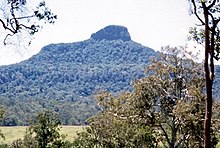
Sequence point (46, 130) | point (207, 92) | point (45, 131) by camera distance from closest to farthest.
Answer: point (207, 92) → point (46, 130) → point (45, 131)

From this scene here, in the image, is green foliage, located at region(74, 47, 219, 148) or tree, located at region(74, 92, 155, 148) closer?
green foliage, located at region(74, 47, 219, 148)

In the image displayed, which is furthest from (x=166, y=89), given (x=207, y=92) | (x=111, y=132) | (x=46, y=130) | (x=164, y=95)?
(x=46, y=130)

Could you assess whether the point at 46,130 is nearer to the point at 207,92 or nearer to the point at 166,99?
the point at 166,99

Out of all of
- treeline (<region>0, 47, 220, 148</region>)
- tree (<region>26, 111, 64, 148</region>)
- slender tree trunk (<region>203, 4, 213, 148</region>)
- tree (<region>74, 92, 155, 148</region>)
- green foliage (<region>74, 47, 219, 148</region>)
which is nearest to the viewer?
slender tree trunk (<region>203, 4, 213, 148</region>)

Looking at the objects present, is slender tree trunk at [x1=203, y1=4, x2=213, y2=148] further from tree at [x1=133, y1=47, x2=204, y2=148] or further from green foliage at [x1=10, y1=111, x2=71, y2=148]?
green foliage at [x1=10, y1=111, x2=71, y2=148]

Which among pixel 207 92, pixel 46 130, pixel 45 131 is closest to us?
pixel 207 92

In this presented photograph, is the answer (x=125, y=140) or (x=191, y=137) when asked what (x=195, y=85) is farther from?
(x=125, y=140)

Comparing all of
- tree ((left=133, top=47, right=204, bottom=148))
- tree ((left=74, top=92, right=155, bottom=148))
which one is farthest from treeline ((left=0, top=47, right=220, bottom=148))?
tree ((left=74, top=92, right=155, bottom=148))

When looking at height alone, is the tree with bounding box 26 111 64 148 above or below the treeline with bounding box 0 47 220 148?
below

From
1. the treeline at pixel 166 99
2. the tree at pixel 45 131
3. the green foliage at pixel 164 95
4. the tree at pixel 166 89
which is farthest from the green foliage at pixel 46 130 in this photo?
the tree at pixel 166 89

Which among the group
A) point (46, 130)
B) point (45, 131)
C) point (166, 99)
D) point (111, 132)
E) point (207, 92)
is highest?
point (207, 92)

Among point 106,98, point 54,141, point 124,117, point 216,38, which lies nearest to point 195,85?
point 124,117

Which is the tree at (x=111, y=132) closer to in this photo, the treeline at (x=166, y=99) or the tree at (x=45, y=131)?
the treeline at (x=166, y=99)

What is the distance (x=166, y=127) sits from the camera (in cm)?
4056
